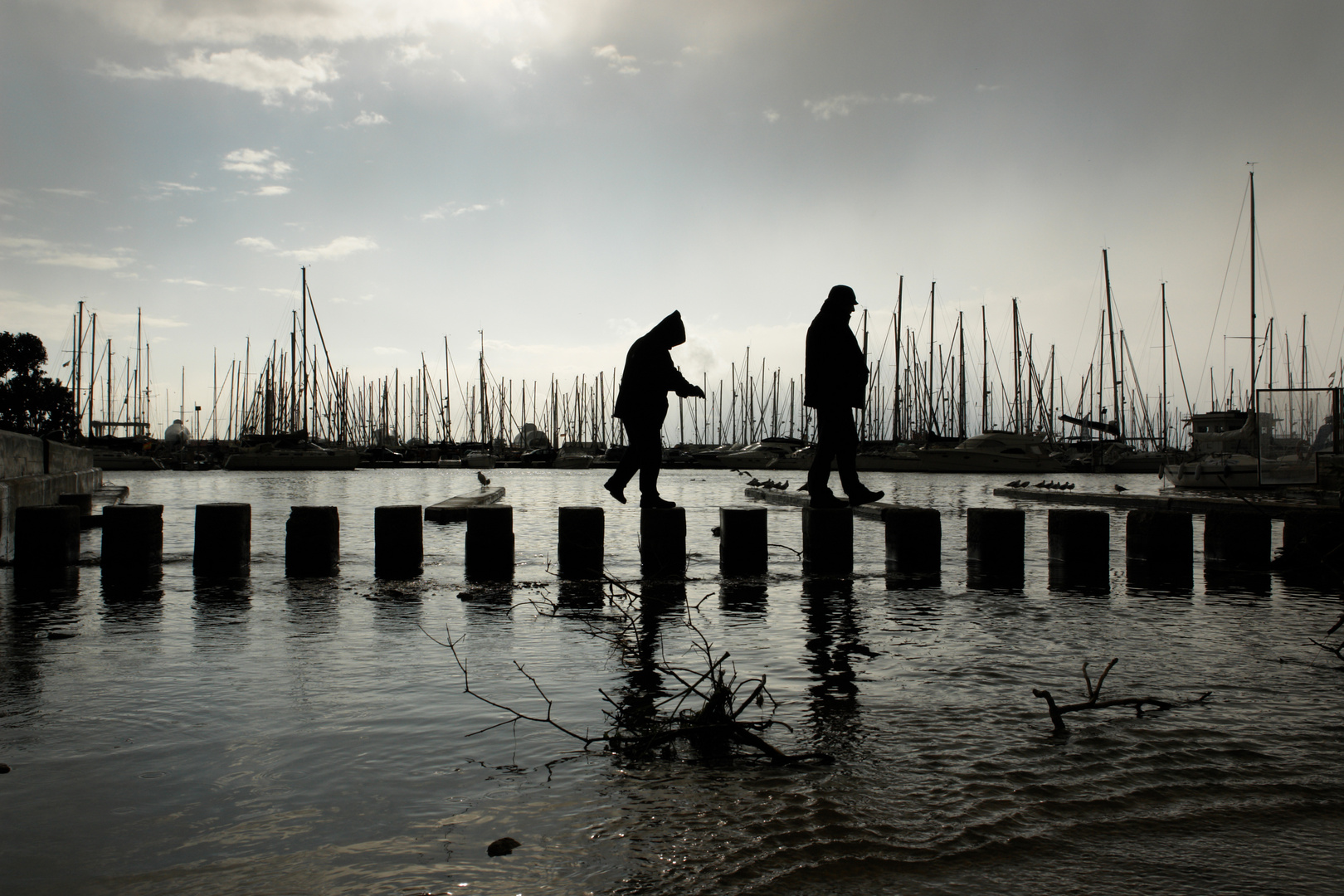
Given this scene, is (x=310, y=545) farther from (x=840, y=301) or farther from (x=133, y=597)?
(x=840, y=301)

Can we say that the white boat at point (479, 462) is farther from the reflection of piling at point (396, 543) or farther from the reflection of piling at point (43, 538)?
the reflection of piling at point (396, 543)

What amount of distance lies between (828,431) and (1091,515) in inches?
120

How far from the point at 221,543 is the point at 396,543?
197 cm

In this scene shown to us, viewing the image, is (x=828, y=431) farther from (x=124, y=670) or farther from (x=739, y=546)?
(x=124, y=670)

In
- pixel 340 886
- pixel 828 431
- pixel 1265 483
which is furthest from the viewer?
pixel 1265 483

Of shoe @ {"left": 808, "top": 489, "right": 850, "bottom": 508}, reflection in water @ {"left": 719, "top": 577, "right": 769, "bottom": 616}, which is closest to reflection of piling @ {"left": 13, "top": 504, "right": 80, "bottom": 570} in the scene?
reflection in water @ {"left": 719, "top": 577, "right": 769, "bottom": 616}

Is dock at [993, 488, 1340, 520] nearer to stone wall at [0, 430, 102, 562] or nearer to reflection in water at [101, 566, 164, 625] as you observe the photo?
reflection in water at [101, 566, 164, 625]

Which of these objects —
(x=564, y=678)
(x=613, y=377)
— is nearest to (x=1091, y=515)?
(x=564, y=678)

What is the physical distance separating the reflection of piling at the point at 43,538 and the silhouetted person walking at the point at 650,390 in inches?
252

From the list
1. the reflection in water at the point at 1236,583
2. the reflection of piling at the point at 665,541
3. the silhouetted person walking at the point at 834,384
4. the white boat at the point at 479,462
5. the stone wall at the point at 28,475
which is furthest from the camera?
the white boat at the point at 479,462

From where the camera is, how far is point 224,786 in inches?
140

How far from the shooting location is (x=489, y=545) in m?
9.94

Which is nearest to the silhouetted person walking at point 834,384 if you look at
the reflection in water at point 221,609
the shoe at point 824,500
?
the shoe at point 824,500

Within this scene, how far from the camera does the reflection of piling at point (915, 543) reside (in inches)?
399
